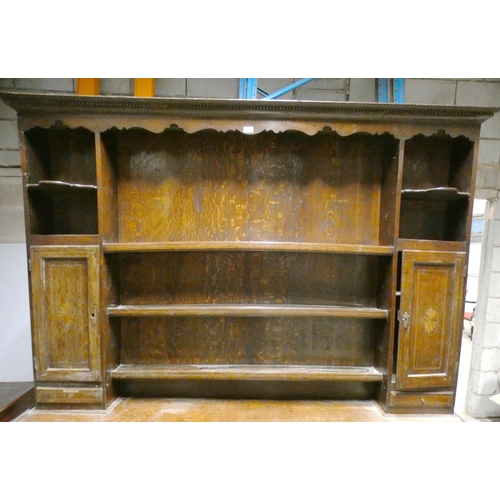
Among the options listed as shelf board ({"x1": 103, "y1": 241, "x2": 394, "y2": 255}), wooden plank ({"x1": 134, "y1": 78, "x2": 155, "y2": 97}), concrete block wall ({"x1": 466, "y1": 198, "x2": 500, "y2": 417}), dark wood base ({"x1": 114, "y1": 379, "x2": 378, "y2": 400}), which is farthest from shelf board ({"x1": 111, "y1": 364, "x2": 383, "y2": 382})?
wooden plank ({"x1": 134, "y1": 78, "x2": 155, "y2": 97})

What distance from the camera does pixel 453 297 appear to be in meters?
1.40

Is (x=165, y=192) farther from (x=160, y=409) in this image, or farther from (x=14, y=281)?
(x=160, y=409)

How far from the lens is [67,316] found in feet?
4.52

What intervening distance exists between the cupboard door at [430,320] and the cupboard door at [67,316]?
1.65 meters

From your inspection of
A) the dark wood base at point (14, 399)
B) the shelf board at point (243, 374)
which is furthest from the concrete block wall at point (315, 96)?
the shelf board at point (243, 374)

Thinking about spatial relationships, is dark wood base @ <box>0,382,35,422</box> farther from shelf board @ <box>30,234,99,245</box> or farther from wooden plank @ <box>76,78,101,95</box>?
wooden plank @ <box>76,78,101,95</box>

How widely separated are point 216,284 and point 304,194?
78cm

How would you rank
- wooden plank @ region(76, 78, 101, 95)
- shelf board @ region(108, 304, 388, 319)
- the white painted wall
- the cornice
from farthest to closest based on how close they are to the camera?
the white painted wall < wooden plank @ region(76, 78, 101, 95) < shelf board @ region(108, 304, 388, 319) < the cornice

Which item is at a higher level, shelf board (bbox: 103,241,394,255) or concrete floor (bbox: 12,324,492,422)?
shelf board (bbox: 103,241,394,255)

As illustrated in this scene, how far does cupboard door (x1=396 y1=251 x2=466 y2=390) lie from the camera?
139 centimetres

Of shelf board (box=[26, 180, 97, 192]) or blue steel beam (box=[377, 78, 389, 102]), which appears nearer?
shelf board (box=[26, 180, 97, 192])

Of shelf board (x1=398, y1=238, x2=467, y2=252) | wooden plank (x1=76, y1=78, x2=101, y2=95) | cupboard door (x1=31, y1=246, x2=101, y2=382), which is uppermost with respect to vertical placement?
wooden plank (x1=76, y1=78, x2=101, y2=95)

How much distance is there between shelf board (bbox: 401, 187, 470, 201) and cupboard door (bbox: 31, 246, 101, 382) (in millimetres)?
1745

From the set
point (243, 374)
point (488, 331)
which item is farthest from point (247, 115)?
point (488, 331)
